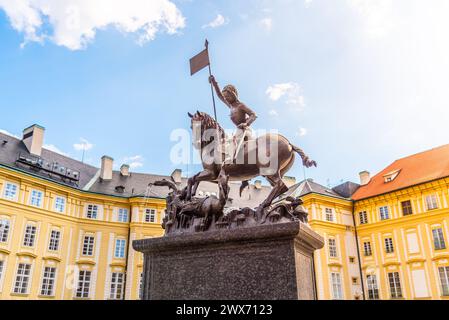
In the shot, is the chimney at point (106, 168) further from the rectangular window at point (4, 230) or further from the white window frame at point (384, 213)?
the white window frame at point (384, 213)

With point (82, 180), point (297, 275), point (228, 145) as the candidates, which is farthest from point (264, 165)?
point (82, 180)

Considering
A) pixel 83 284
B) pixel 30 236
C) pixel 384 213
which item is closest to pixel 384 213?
pixel 384 213

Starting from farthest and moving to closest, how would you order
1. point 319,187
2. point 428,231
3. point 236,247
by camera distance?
point 319,187 < point 428,231 < point 236,247

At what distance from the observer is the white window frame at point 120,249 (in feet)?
131

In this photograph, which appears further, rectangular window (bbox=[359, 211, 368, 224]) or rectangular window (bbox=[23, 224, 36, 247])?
rectangular window (bbox=[359, 211, 368, 224])

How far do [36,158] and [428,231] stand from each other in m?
40.1

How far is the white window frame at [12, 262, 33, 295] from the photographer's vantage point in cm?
3288

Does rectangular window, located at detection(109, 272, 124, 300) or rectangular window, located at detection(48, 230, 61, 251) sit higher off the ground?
rectangular window, located at detection(48, 230, 61, 251)

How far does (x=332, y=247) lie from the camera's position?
1624 inches

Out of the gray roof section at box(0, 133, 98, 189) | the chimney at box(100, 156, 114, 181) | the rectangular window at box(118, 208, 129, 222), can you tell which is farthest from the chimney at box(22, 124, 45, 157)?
the rectangular window at box(118, 208, 129, 222)

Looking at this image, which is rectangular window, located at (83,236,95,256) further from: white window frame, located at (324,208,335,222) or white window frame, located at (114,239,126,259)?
white window frame, located at (324,208,335,222)

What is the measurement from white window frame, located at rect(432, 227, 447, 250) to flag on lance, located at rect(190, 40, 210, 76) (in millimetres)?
35531

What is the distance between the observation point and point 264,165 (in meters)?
7.29
